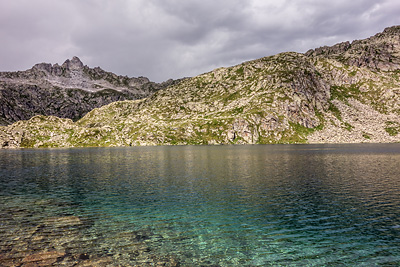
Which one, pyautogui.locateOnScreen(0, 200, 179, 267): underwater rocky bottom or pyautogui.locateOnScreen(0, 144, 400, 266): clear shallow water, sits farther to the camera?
pyautogui.locateOnScreen(0, 144, 400, 266): clear shallow water

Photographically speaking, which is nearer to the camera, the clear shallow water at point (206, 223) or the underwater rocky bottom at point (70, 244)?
the underwater rocky bottom at point (70, 244)

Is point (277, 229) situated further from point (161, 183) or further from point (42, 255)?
point (161, 183)

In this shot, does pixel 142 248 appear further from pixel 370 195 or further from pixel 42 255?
pixel 370 195

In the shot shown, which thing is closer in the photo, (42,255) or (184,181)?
(42,255)

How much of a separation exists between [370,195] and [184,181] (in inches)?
1562

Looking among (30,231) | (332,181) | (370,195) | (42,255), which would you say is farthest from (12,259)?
(332,181)

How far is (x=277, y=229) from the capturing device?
93.5ft

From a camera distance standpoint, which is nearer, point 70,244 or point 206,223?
point 70,244

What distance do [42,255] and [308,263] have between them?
78.1 ft

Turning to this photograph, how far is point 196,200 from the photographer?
42500 mm

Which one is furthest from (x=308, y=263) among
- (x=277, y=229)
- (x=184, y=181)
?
(x=184, y=181)

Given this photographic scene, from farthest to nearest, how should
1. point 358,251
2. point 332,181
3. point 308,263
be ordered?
point 332,181 → point 358,251 → point 308,263

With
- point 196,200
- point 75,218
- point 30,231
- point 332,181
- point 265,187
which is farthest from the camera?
point 332,181

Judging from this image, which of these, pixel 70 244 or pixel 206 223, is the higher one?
pixel 70 244
